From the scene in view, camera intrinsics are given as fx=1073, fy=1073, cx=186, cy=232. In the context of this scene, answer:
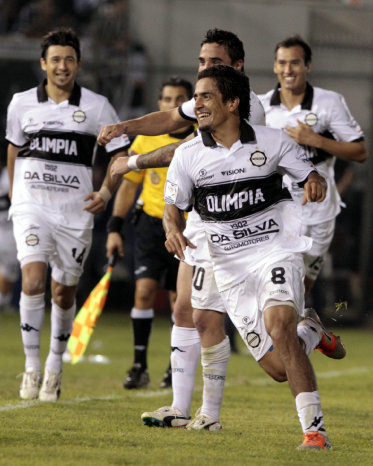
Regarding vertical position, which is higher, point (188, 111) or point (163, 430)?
point (188, 111)

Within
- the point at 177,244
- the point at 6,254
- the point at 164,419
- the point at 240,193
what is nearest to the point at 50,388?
the point at 164,419

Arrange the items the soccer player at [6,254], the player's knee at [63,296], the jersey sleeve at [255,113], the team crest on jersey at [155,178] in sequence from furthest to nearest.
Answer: the soccer player at [6,254] < the team crest on jersey at [155,178] < the player's knee at [63,296] < the jersey sleeve at [255,113]

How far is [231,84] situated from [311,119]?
2417 millimetres

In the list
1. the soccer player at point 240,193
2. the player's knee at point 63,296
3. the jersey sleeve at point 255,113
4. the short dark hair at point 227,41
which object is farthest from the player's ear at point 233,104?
the player's knee at point 63,296

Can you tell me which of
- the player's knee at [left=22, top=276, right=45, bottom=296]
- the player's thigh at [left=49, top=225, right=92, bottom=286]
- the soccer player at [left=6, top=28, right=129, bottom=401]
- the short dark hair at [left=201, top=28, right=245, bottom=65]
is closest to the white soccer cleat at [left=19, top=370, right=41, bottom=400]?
the soccer player at [left=6, top=28, right=129, bottom=401]

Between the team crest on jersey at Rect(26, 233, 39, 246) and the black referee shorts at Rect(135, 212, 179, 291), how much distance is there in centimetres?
156

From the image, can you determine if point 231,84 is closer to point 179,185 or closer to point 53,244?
point 179,185

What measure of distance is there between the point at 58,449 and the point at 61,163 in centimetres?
290

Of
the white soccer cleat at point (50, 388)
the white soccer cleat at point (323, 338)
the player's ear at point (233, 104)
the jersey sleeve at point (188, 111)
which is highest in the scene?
the player's ear at point (233, 104)

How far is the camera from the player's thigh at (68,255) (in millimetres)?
7516

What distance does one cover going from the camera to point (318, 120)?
26.0 feet

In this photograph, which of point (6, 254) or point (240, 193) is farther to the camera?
point (6, 254)

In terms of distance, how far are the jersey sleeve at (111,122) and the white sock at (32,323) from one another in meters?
1.19

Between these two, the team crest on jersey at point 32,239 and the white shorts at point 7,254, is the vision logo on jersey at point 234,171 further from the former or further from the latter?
the white shorts at point 7,254
